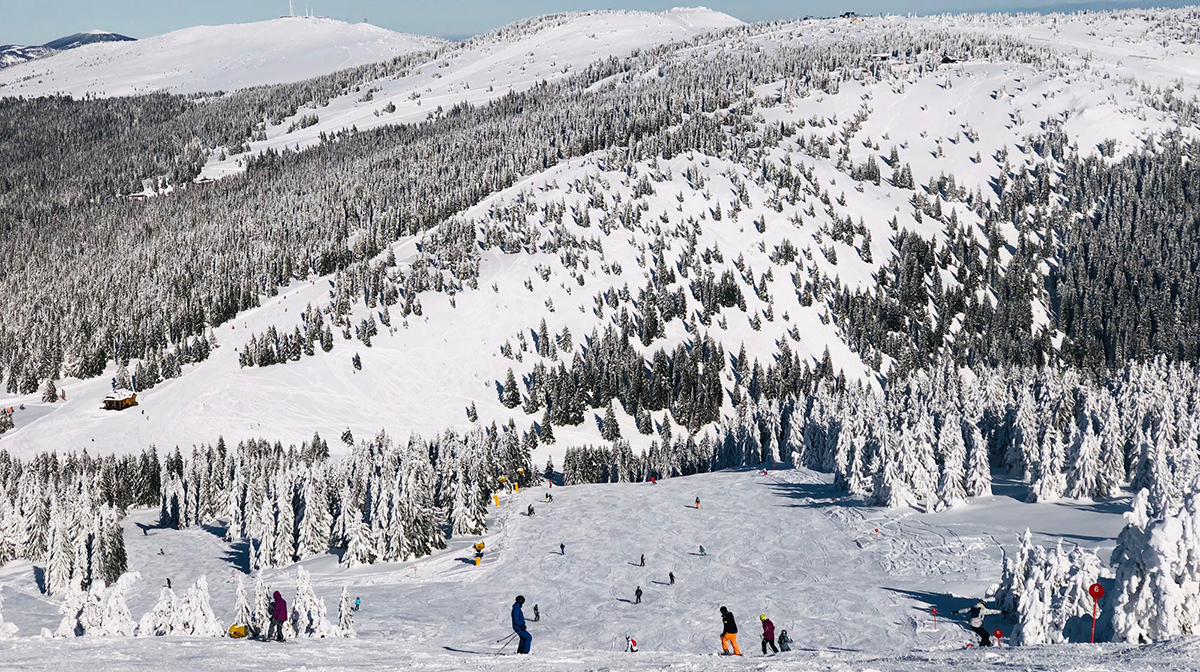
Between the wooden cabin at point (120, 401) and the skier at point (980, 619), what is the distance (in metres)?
145

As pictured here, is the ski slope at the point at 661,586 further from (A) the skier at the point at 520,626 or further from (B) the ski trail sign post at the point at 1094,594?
(B) the ski trail sign post at the point at 1094,594

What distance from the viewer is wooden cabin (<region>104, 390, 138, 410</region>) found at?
6147 inches

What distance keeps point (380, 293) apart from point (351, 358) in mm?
21327

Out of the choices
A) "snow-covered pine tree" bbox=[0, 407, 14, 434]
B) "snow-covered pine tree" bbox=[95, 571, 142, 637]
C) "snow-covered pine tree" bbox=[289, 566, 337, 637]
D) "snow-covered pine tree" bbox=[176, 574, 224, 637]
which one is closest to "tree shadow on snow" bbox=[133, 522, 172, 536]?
"snow-covered pine tree" bbox=[0, 407, 14, 434]

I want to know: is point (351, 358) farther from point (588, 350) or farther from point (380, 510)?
point (380, 510)

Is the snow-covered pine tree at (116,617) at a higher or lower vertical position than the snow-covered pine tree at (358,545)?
higher

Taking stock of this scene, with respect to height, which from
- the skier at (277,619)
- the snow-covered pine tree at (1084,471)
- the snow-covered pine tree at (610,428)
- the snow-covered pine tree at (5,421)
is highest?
the skier at (277,619)

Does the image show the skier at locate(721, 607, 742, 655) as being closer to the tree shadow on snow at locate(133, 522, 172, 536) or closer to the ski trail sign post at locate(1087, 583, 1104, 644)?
the ski trail sign post at locate(1087, 583, 1104, 644)

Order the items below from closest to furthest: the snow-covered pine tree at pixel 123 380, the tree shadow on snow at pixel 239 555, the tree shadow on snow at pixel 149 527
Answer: the tree shadow on snow at pixel 239 555 < the tree shadow on snow at pixel 149 527 < the snow-covered pine tree at pixel 123 380

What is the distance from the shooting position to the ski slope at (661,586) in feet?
101

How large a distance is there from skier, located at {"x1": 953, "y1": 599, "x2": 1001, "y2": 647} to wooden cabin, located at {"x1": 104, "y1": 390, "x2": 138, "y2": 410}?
5728 inches

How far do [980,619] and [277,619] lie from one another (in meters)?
30.5

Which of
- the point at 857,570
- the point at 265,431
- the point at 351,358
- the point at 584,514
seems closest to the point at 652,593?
the point at 857,570

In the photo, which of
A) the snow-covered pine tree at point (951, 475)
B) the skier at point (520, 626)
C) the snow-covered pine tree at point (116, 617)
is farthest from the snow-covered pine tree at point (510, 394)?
the skier at point (520, 626)
